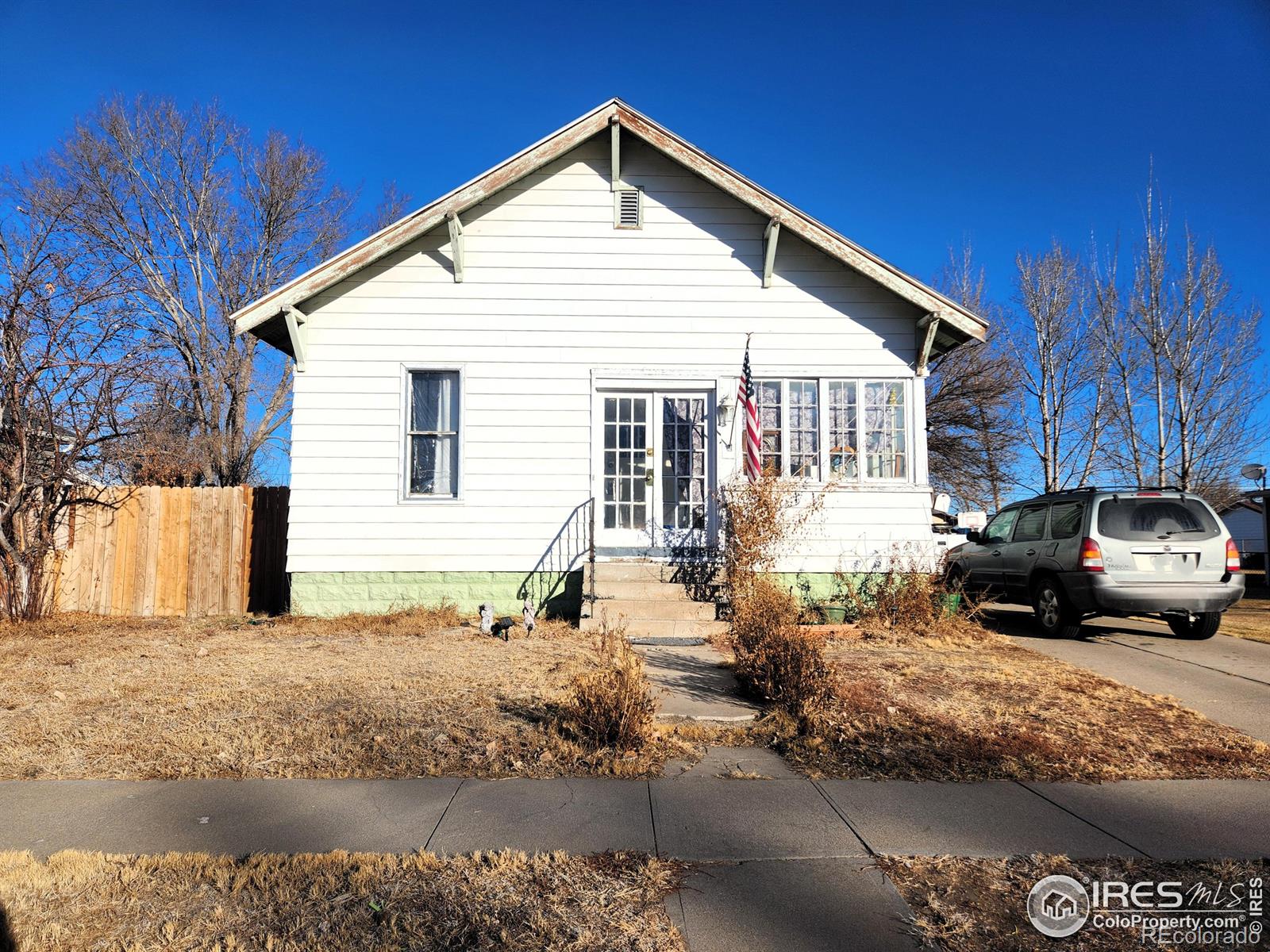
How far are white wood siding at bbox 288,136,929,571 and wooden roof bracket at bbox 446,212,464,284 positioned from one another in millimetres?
97

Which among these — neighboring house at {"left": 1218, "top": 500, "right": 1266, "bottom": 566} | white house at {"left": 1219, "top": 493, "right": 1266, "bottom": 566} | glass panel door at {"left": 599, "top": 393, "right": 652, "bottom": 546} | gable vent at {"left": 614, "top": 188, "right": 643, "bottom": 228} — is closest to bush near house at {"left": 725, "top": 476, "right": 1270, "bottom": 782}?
glass panel door at {"left": 599, "top": 393, "right": 652, "bottom": 546}

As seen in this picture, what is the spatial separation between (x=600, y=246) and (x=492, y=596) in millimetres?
5158

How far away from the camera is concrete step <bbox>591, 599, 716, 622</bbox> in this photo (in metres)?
9.10

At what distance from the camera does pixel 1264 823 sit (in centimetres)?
384

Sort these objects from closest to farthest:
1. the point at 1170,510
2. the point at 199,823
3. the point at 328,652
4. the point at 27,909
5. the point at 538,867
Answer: the point at 27,909
the point at 538,867
the point at 199,823
the point at 328,652
the point at 1170,510

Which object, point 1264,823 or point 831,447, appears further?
point 831,447

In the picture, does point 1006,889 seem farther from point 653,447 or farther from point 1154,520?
point 653,447

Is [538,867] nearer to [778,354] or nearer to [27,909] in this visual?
[27,909]

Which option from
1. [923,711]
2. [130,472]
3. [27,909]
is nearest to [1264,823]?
[923,711]

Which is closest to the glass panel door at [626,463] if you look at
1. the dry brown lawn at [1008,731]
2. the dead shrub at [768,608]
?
the dead shrub at [768,608]

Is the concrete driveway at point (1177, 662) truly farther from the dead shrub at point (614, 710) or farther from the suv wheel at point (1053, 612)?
the dead shrub at point (614, 710)

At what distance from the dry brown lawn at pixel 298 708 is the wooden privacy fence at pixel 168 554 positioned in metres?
2.29

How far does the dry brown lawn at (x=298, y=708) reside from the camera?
460 centimetres

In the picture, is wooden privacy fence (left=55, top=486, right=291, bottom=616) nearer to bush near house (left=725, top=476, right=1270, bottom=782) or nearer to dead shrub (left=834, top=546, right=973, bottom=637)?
bush near house (left=725, top=476, right=1270, bottom=782)
